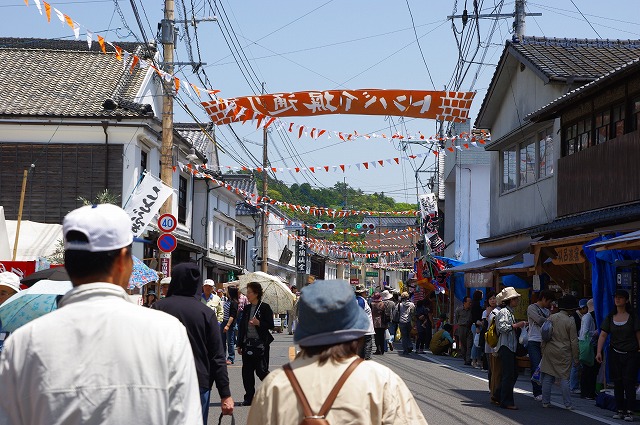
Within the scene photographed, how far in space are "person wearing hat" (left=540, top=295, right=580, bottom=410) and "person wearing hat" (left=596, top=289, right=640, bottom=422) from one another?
2.26 feet

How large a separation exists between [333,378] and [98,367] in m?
0.94

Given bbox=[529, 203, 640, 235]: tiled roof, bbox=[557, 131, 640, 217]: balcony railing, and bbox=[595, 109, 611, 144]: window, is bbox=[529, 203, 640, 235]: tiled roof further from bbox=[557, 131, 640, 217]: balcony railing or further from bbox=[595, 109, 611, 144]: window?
bbox=[595, 109, 611, 144]: window

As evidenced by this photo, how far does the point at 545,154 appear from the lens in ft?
79.2

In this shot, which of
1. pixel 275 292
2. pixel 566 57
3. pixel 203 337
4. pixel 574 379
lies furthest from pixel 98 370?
pixel 566 57

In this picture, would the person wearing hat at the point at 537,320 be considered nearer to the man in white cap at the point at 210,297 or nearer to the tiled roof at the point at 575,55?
the man in white cap at the point at 210,297

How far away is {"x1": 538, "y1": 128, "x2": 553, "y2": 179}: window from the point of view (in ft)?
77.4

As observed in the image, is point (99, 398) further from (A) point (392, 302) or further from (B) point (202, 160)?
(B) point (202, 160)

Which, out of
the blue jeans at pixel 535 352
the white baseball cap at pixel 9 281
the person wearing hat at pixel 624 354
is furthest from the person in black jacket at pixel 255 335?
the person wearing hat at pixel 624 354

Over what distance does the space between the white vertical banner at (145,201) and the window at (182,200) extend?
56.1 feet

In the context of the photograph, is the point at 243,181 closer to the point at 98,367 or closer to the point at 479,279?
the point at 479,279

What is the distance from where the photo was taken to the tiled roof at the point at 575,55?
2244cm

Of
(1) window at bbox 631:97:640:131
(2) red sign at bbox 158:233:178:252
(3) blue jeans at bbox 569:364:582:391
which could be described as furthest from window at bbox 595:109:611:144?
(2) red sign at bbox 158:233:178:252

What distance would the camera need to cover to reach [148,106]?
2850cm

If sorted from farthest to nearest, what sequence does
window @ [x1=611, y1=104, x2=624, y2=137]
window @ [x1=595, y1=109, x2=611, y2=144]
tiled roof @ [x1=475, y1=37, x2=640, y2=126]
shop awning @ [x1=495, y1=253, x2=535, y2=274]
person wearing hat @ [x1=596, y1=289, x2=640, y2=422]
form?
tiled roof @ [x1=475, y1=37, x2=640, y2=126], shop awning @ [x1=495, y1=253, x2=535, y2=274], window @ [x1=595, y1=109, x2=611, y2=144], window @ [x1=611, y1=104, x2=624, y2=137], person wearing hat @ [x1=596, y1=289, x2=640, y2=422]
